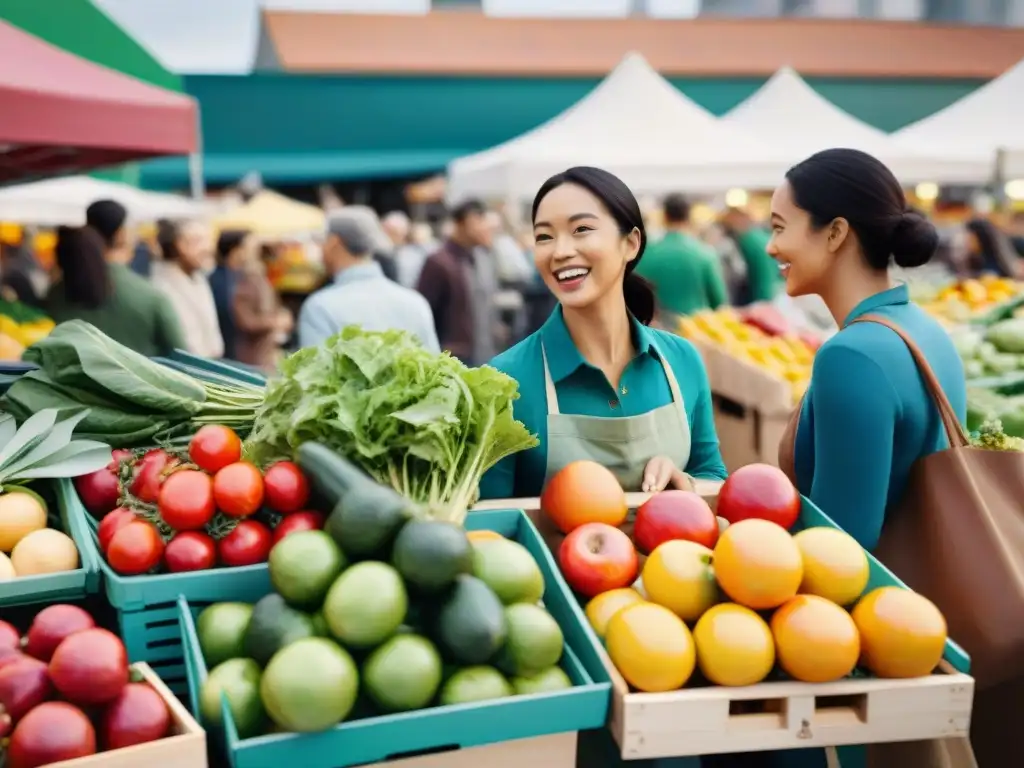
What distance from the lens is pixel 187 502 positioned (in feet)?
6.04

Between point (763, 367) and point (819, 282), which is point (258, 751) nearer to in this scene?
point (819, 282)

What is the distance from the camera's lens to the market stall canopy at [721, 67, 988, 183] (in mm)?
8422

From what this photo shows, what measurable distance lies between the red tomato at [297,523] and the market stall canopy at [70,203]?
613 cm

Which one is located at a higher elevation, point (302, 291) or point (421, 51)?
point (421, 51)

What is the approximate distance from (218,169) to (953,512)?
20835 millimetres

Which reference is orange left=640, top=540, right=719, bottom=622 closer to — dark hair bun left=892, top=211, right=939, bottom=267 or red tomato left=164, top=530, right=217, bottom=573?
red tomato left=164, top=530, right=217, bottom=573

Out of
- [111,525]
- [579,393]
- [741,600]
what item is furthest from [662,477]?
[111,525]

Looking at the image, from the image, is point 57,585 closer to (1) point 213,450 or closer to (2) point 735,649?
(1) point 213,450

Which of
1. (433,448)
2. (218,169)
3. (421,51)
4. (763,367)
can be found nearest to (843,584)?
(433,448)

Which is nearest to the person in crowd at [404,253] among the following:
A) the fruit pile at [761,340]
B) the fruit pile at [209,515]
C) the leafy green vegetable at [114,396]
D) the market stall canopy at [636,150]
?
the market stall canopy at [636,150]

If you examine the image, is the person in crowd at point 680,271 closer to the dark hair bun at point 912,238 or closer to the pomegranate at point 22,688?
the dark hair bun at point 912,238

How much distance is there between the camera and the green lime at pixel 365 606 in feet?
5.07

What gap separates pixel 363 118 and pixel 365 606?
2187cm

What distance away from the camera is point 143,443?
2.33m
